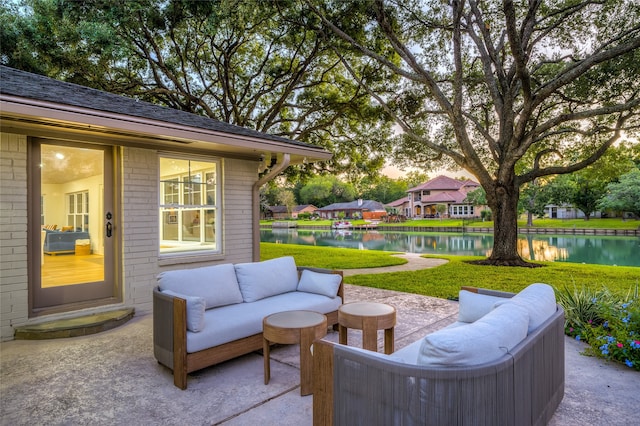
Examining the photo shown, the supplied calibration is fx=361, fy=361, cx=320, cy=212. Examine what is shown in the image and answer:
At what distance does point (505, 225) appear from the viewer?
10125 millimetres

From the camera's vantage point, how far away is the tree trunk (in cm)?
1003

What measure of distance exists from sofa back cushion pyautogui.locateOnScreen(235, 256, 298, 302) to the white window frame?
2.16 meters

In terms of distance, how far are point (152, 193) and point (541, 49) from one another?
36.4ft

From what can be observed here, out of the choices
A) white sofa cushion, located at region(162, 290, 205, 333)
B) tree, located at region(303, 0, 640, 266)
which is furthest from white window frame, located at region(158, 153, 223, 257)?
tree, located at region(303, 0, 640, 266)

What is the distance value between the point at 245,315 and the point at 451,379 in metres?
2.23

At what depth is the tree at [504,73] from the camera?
880 centimetres

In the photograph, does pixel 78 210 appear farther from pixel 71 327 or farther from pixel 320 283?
pixel 320 283

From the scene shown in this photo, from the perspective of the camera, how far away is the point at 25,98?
3.46 meters

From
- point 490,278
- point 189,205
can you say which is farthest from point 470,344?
point 490,278

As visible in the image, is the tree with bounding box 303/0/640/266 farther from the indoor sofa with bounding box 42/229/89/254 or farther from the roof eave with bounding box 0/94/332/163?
the indoor sofa with bounding box 42/229/89/254

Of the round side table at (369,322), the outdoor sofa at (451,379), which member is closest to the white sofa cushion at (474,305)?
the round side table at (369,322)

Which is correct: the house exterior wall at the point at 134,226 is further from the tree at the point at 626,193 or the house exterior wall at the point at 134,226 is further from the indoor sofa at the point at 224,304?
the tree at the point at 626,193

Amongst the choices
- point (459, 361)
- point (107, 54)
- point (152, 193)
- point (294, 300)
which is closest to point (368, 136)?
point (107, 54)

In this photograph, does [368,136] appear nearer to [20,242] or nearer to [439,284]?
[439,284]
